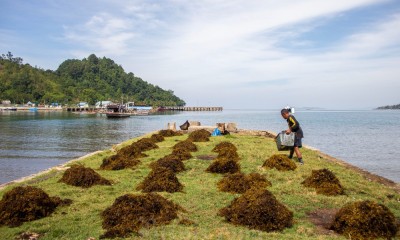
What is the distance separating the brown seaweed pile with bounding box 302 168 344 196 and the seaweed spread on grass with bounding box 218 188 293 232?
2.71 meters

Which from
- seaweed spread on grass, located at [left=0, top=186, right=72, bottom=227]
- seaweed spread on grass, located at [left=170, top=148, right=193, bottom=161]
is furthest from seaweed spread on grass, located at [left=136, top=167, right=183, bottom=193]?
seaweed spread on grass, located at [left=170, top=148, right=193, bottom=161]

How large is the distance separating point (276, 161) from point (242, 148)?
534cm

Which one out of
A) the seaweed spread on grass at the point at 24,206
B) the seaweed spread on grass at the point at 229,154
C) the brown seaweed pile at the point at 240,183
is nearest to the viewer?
the seaweed spread on grass at the point at 24,206

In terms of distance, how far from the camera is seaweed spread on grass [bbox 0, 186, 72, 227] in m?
7.00

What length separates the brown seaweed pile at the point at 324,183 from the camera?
30.2 feet

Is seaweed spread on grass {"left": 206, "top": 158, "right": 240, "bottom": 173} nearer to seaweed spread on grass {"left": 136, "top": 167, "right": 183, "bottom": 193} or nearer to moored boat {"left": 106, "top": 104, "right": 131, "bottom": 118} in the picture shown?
seaweed spread on grass {"left": 136, "top": 167, "right": 183, "bottom": 193}

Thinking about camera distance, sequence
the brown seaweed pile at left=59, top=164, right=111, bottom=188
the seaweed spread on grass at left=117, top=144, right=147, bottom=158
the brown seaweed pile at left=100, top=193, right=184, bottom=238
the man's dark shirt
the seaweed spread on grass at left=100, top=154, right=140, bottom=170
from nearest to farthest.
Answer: the brown seaweed pile at left=100, top=193, right=184, bottom=238, the brown seaweed pile at left=59, top=164, right=111, bottom=188, the man's dark shirt, the seaweed spread on grass at left=100, top=154, right=140, bottom=170, the seaweed spread on grass at left=117, top=144, right=147, bottom=158

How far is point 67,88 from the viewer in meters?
183

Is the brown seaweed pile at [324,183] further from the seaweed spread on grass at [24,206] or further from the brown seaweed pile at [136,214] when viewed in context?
the seaweed spread on grass at [24,206]

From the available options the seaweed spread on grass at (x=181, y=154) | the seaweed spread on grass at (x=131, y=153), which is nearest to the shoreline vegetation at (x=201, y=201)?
the seaweed spread on grass at (x=181, y=154)

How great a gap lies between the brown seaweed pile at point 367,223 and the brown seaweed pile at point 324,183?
2610mm

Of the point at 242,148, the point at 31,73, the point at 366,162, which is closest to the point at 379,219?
the point at 242,148

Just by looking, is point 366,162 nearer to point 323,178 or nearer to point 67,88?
point 323,178

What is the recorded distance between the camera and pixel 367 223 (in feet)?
20.7
